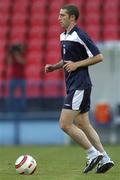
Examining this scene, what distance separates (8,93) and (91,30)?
191 inches

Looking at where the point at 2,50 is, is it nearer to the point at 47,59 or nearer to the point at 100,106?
the point at 47,59

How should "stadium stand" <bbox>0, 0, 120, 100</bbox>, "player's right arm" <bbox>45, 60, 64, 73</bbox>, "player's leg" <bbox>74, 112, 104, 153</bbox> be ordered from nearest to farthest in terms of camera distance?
"player's leg" <bbox>74, 112, 104, 153</bbox>, "player's right arm" <bbox>45, 60, 64, 73</bbox>, "stadium stand" <bbox>0, 0, 120, 100</bbox>

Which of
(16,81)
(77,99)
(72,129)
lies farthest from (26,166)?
(16,81)

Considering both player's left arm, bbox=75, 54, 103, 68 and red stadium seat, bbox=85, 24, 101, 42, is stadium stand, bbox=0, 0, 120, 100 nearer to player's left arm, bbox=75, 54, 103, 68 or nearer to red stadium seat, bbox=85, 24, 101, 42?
red stadium seat, bbox=85, 24, 101, 42

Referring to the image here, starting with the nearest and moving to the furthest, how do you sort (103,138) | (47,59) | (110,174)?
(110,174) < (103,138) < (47,59)

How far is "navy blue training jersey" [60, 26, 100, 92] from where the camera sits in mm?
9219

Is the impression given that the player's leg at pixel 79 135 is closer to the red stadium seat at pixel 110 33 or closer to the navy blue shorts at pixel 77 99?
the navy blue shorts at pixel 77 99

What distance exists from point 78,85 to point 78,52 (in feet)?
1.36

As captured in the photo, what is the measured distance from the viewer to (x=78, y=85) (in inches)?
363

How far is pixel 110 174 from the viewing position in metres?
9.16

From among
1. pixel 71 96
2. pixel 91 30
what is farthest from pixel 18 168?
pixel 91 30

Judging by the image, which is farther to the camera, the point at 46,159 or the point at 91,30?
the point at 91,30

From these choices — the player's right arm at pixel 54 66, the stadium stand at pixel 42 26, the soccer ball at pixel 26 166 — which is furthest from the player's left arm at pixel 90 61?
the stadium stand at pixel 42 26

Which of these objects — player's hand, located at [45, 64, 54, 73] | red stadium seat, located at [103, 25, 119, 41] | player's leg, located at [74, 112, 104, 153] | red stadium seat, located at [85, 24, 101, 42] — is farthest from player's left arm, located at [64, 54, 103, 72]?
red stadium seat, located at [103, 25, 119, 41]
